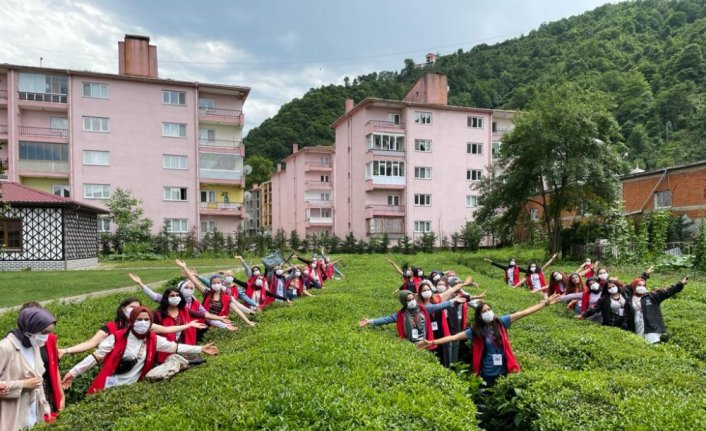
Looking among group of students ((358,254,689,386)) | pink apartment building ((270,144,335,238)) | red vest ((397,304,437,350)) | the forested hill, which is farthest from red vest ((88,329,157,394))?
pink apartment building ((270,144,335,238))

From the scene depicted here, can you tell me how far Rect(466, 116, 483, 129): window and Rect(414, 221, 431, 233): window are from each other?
35.7 ft

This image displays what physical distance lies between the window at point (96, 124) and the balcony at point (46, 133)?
1516mm

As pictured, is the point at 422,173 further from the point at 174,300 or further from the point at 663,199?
the point at 174,300

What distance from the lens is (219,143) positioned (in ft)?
146

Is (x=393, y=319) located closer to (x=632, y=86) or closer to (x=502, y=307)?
(x=502, y=307)

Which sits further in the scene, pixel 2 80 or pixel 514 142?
pixel 2 80

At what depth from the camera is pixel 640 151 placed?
60.2 metres

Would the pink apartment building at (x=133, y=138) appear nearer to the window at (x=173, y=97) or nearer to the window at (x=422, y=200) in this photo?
the window at (x=173, y=97)

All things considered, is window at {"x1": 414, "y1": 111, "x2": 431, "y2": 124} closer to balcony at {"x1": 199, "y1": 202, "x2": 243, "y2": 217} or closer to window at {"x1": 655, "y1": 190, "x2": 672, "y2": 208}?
balcony at {"x1": 199, "y1": 202, "x2": 243, "y2": 217}

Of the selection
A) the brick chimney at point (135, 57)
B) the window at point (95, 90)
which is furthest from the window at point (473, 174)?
the window at point (95, 90)

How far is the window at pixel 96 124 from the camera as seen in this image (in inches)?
1594

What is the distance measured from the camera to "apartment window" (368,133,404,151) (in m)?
47.8

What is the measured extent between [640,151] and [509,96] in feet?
64.8

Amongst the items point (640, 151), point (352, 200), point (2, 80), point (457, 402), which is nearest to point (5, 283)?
point (457, 402)
